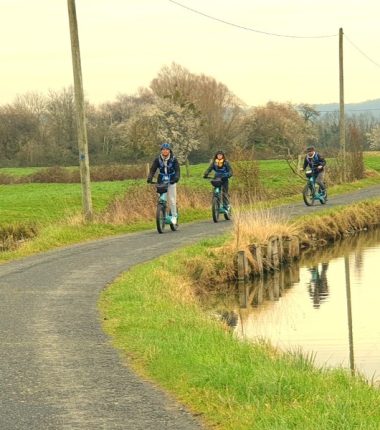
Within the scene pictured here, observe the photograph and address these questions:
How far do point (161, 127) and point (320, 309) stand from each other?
205 feet

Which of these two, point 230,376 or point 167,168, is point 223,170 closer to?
point 167,168

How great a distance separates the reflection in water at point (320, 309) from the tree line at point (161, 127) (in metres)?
47.5

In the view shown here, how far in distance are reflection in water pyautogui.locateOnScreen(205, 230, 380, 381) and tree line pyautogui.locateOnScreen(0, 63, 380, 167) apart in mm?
47541

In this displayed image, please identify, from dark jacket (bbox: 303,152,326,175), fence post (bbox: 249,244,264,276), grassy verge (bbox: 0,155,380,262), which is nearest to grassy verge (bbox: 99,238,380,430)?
fence post (bbox: 249,244,264,276)

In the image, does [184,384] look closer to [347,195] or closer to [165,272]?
[165,272]

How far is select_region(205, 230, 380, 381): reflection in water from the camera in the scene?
11.7 metres

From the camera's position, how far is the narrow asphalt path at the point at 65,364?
5.99m

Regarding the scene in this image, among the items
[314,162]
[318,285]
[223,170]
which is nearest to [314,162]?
[314,162]

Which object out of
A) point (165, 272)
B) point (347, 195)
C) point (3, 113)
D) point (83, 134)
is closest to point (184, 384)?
point (165, 272)

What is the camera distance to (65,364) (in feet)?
25.6

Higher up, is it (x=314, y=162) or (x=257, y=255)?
(x=314, y=162)

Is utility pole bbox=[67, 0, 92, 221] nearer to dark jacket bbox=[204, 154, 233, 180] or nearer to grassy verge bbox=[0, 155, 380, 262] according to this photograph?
grassy verge bbox=[0, 155, 380, 262]

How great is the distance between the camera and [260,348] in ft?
28.5

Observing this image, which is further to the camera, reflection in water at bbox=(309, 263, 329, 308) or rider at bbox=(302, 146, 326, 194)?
rider at bbox=(302, 146, 326, 194)
